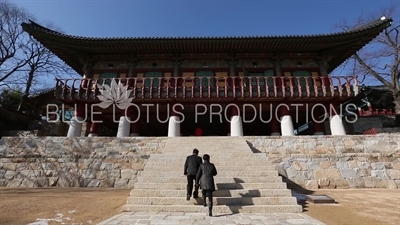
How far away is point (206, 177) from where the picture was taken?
16.3 feet

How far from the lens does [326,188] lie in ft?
27.7

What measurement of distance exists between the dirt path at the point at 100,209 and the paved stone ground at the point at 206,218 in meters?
0.45

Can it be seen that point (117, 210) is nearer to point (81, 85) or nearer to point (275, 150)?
point (275, 150)

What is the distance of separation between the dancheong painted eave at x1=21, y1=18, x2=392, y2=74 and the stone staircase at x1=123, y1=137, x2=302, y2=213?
9.56m

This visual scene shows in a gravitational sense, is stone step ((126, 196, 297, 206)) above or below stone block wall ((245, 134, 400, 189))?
below

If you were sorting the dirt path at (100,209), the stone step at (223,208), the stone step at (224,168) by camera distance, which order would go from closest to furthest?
the dirt path at (100,209) < the stone step at (223,208) < the stone step at (224,168)

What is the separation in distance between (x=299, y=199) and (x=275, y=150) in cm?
396

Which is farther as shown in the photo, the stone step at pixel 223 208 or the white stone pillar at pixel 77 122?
the white stone pillar at pixel 77 122

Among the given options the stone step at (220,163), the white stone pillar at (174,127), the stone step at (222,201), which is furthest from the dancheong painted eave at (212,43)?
the stone step at (222,201)

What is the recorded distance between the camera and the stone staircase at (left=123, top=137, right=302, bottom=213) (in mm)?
5211

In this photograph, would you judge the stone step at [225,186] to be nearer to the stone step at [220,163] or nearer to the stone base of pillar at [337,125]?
the stone step at [220,163]

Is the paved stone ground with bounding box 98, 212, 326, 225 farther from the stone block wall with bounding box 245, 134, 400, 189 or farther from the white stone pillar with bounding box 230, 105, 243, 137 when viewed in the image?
the white stone pillar with bounding box 230, 105, 243, 137

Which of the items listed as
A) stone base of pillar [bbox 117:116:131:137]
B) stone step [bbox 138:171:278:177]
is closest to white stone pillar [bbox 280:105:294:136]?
stone step [bbox 138:171:278:177]

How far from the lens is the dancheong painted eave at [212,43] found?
1399 centimetres
